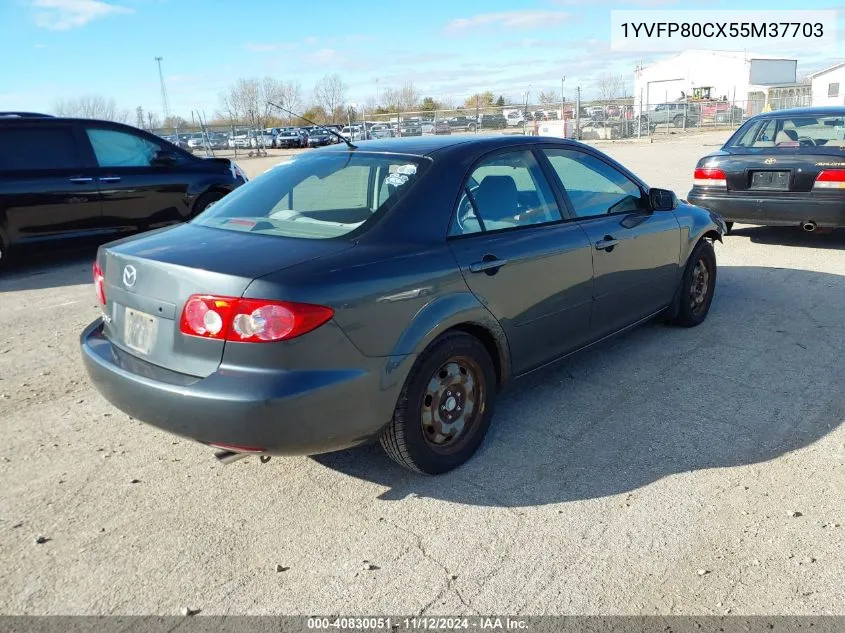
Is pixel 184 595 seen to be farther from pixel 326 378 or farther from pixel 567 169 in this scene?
pixel 567 169

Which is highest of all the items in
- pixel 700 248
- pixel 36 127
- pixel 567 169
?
pixel 36 127

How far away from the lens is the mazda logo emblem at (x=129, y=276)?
10.4ft

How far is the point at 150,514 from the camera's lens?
317cm

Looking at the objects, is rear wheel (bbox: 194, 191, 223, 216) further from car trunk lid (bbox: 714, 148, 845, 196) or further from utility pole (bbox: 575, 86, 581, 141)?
utility pole (bbox: 575, 86, 581, 141)

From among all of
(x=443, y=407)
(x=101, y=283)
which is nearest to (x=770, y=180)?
(x=443, y=407)

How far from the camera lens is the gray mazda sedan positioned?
9.26 feet

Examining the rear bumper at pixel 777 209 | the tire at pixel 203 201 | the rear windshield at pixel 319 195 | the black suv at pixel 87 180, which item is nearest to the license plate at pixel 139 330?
the rear windshield at pixel 319 195

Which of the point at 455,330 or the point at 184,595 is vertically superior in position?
the point at 455,330

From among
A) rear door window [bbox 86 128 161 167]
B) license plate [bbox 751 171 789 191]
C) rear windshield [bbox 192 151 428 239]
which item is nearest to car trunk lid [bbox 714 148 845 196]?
license plate [bbox 751 171 789 191]

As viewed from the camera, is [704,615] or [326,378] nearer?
[704,615]

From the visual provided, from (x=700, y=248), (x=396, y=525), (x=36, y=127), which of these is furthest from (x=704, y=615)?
(x=36, y=127)

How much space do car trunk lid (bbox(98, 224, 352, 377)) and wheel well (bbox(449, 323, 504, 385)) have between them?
737 mm

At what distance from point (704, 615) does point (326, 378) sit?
5.32ft

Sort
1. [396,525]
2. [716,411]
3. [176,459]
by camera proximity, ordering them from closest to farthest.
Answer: [396,525], [176,459], [716,411]
